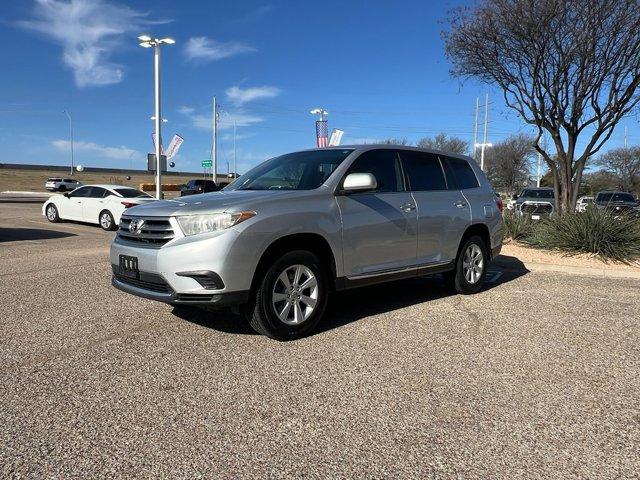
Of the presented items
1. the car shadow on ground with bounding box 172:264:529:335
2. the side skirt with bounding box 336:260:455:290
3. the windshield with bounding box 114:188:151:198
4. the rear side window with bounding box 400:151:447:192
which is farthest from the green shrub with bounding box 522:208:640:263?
the windshield with bounding box 114:188:151:198

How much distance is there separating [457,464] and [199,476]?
136cm

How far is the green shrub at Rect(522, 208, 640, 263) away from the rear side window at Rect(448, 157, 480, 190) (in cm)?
415

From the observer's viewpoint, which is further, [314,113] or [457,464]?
[314,113]

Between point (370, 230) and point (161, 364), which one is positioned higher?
point (370, 230)

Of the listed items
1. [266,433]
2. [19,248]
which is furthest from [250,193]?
[19,248]

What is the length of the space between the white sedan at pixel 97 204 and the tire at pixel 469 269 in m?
10.6

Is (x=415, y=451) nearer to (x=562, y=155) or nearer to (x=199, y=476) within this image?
(x=199, y=476)

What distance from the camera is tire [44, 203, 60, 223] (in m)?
17.9

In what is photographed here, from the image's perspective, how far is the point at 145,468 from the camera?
2.86 m

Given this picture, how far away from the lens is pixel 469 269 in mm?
7262

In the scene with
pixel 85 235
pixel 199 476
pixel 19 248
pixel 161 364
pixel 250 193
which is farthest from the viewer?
pixel 85 235

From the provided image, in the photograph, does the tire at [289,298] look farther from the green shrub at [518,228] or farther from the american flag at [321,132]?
the american flag at [321,132]

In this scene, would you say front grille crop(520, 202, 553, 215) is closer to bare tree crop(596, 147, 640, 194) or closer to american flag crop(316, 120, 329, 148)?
american flag crop(316, 120, 329, 148)

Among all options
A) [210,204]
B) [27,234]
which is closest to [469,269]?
[210,204]
